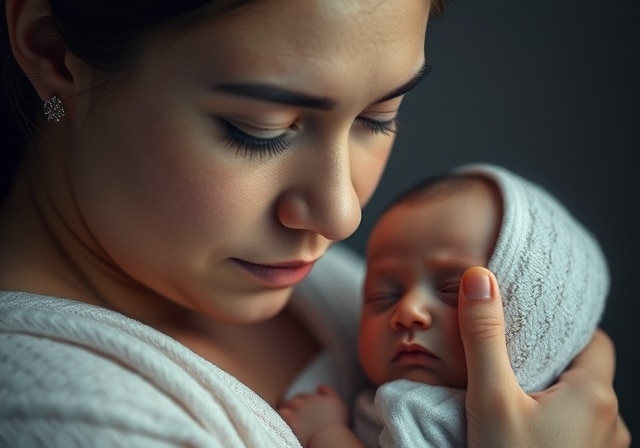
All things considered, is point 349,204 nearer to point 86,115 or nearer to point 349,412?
point 86,115

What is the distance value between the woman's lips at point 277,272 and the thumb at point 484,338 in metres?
0.21

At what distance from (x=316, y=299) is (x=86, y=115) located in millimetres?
546

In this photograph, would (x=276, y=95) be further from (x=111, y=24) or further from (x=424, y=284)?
(x=424, y=284)

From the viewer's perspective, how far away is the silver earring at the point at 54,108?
3.28ft

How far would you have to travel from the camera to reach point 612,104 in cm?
170

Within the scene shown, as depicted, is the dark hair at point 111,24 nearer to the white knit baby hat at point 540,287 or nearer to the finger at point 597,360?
the white knit baby hat at point 540,287

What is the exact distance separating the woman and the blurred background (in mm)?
627

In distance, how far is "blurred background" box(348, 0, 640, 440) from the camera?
1.68m

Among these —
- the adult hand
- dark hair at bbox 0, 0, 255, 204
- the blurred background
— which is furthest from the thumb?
the blurred background

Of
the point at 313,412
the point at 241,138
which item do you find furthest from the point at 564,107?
the point at 241,138

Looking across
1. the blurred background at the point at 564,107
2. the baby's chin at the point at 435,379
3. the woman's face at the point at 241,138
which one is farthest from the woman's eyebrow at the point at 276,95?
the blurred background at the point at 564,107

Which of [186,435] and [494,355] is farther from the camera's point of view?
[494,355]

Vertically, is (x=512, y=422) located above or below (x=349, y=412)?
above

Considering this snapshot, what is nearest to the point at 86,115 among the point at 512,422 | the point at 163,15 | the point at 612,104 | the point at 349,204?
the point at 163,15
